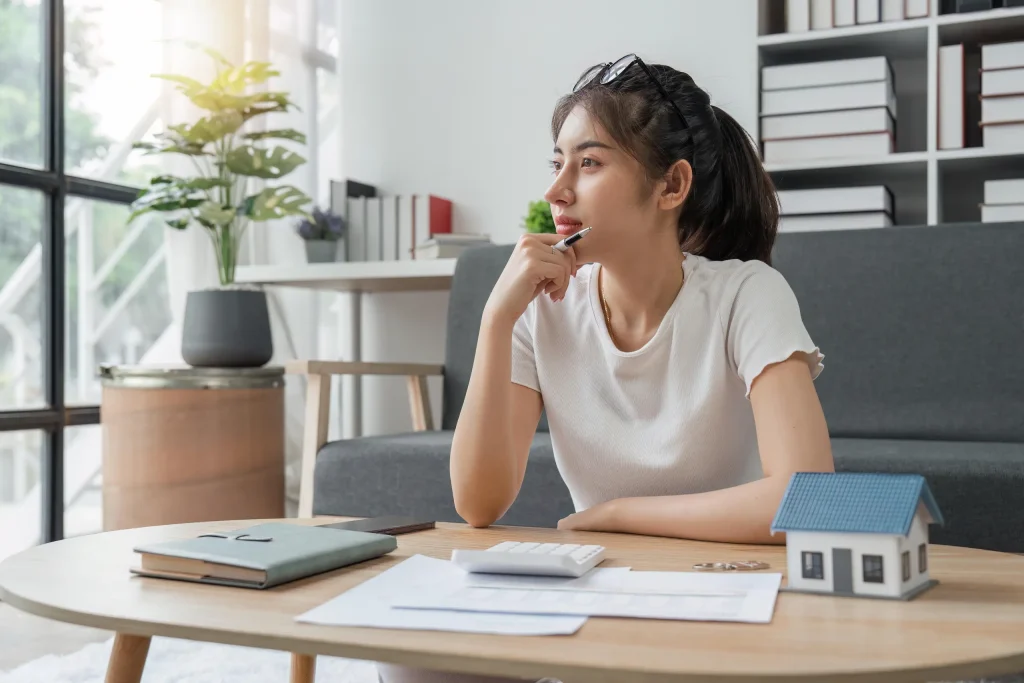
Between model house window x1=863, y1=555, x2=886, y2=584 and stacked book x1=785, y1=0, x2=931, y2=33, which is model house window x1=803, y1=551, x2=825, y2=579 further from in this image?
stacked book x1=785, y1=0, x2=931, y2=33

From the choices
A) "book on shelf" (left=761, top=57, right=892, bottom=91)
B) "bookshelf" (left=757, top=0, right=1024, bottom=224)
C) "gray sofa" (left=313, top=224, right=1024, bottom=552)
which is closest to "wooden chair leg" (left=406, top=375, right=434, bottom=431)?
"gray sofa" (left=313, top=224, right=1024, bottom=552)

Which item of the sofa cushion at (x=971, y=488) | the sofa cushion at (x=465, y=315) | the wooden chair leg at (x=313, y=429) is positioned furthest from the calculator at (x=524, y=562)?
the sofa cushion at (x=465, y=315)

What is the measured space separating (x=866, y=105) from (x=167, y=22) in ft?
7.05

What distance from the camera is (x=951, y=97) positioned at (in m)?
2.95

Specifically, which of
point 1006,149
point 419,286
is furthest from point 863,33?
point 419,286

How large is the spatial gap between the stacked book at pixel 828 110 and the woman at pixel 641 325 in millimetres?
1721

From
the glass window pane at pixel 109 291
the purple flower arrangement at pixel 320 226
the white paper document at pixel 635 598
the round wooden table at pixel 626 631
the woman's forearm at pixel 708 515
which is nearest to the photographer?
the round wooden table at pixel 626 631

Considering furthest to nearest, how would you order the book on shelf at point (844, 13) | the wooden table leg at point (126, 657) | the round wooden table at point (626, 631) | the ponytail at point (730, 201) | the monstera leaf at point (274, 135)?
the book on shelf at point (844, 13) → the monstera leaf at point (274, 135) → the ponytail at point (730, 201) → the wooden table leg at point (126, 657) → the round wooden table at point (626, 631)

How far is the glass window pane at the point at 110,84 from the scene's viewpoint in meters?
3.10

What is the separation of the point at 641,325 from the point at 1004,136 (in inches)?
78.7

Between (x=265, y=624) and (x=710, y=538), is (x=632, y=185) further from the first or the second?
(x=265, y=624)

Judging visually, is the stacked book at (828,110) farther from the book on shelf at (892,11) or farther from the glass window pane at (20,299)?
the glass window pane at (20,299)

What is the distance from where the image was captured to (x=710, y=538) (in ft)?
3.49

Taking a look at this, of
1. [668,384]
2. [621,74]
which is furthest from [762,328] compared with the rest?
[621,74]
